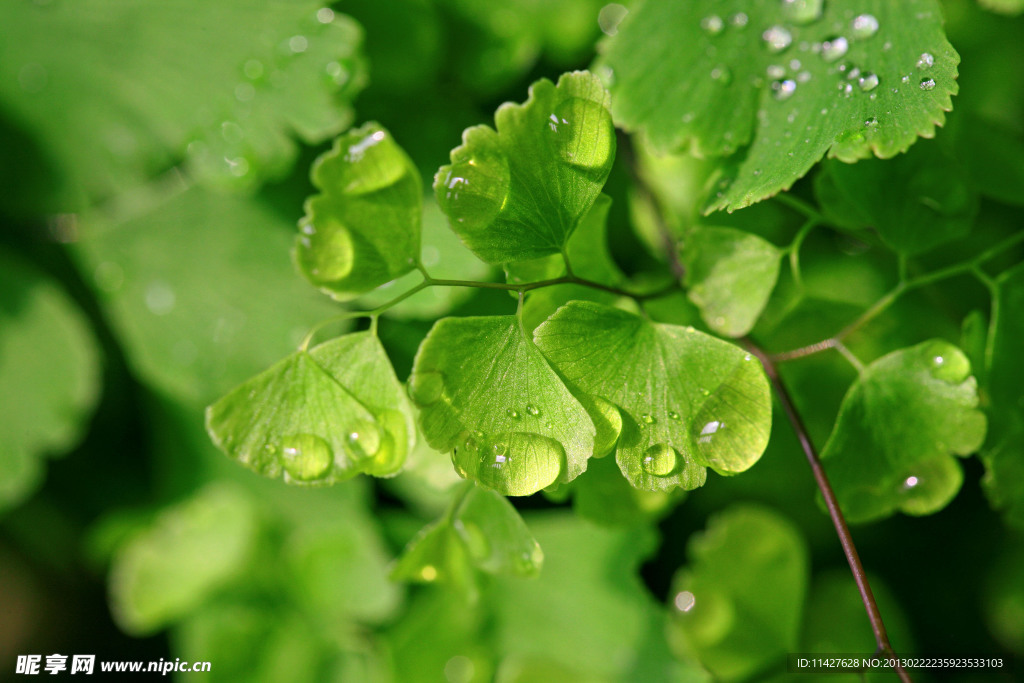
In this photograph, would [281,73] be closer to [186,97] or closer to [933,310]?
[186,97]

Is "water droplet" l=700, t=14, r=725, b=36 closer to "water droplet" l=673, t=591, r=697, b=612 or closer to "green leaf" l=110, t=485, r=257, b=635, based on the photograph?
→ "water droplet" l=673, t=591, r=697, b=612

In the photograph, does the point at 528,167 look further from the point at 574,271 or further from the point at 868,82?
the point at 868,82

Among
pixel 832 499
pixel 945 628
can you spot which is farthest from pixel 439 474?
pixel 945 628

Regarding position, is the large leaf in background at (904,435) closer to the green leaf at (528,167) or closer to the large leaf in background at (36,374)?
the green leaf at (528,167)

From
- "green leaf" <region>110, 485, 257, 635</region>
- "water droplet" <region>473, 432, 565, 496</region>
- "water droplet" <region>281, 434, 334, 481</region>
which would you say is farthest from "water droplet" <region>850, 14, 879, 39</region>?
"green leaf" <region>110, 485, 257, 635</region>

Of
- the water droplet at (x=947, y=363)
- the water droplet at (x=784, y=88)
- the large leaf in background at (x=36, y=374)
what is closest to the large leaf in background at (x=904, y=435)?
the water droplet at (x=947, y=363)

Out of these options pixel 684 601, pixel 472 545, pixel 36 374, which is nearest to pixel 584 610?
pixel 684 601
